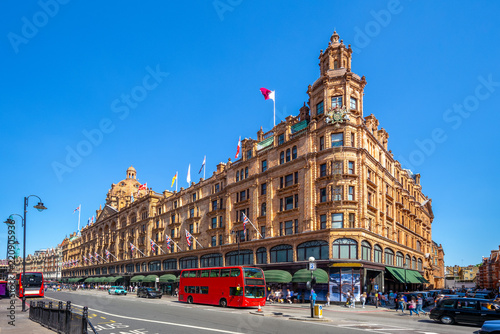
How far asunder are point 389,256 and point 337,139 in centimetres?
1780

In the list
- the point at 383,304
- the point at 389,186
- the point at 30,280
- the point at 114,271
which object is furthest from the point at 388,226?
the point at 114,271

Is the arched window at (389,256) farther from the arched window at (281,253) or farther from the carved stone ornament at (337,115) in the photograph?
the carved stone ornament at (337,115)

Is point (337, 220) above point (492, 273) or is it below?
above

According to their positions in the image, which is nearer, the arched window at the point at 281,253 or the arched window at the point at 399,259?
the arched window at the point at 281,253

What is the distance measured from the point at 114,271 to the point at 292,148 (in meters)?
70.4

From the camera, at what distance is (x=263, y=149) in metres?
56.3

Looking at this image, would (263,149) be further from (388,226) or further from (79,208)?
(79,208)

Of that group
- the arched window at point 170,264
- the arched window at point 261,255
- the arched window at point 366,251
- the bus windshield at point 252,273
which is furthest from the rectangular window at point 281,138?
the arched window at point 170,264

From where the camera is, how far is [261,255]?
173 feet

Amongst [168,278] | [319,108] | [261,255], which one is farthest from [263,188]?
[168,278]

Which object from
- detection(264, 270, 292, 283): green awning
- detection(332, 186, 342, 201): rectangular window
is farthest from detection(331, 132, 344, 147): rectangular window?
detection(264, 270, 292, 283): green awning

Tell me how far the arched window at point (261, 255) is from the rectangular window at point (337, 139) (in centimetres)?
1625

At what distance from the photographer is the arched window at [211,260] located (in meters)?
61.4

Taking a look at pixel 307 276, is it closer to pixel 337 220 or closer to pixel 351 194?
pixel 337 220
